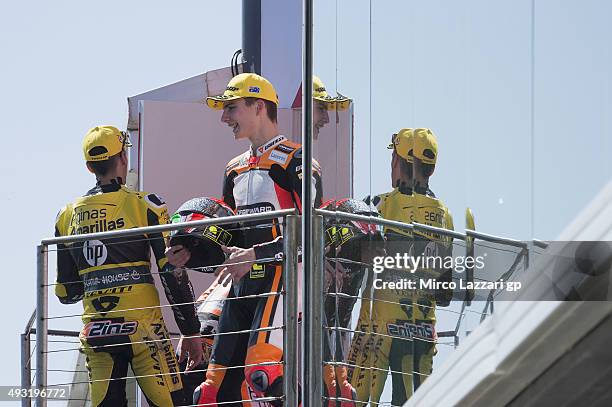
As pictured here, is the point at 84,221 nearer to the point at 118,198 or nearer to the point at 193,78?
the point at 118,198

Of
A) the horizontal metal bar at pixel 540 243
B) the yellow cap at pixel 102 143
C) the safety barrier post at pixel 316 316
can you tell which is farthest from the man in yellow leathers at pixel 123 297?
the horizontal metal bar at pixel 540 243

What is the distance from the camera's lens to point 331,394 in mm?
3467

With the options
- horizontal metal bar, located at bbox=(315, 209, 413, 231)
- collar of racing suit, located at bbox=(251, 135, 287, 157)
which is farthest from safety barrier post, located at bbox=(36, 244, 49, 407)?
horizontal metal bar, located at bbox=(315, 209, 413, 231)

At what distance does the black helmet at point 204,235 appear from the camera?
5.12 meters

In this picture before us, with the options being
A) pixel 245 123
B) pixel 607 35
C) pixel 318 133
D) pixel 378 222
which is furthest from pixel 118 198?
pixel 607 35

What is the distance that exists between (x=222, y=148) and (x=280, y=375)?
228 inches

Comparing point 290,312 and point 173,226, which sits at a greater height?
point 173,226

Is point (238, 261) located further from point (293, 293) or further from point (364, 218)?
point (364, 218)

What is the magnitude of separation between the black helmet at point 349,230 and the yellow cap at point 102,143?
2670 millimetres

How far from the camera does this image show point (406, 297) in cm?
267

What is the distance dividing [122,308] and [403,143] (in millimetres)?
3117

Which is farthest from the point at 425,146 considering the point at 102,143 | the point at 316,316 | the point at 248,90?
the point at 102,143

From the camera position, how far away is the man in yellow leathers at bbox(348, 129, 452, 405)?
2.50m

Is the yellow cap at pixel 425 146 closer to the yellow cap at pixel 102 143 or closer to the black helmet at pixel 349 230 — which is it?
the black helmet at pixel 349 230
